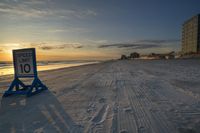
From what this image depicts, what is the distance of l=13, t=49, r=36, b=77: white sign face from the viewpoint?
685cm

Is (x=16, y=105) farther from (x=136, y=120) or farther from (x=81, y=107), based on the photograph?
(x=136, y=120)

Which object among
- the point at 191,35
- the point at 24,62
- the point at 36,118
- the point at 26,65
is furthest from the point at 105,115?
the point at 191,35

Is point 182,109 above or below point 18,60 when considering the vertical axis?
below

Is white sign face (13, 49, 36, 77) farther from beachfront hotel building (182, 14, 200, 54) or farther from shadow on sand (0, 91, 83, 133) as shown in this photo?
beachfront hotel building (182, 14, 200, 54)

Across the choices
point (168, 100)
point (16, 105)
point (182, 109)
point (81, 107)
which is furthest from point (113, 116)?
point (16, 105)

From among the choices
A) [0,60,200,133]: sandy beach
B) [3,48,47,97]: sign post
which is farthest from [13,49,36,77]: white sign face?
[0,60,200,133]: sandy beach

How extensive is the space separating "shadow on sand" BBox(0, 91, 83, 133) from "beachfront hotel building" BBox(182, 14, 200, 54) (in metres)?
86.1

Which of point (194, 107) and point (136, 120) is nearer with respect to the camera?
point (136, 120)

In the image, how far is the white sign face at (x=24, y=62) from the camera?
685 centimetres

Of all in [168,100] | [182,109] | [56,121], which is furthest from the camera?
[168,100]

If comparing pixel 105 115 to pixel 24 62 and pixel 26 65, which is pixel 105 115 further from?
pixel 24 62

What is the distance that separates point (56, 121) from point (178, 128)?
2515 millimetres

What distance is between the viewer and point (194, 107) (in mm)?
4465

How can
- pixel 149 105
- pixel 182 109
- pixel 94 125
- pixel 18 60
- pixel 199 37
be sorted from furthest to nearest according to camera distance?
pixel 199 37, pixel 18 60, pixel 149 105, pixel 182 109, pixel 94 125
